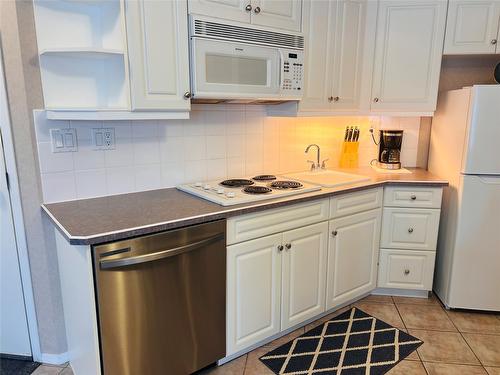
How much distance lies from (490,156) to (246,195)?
5.23 feet

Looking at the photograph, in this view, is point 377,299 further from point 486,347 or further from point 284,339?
point 284,339

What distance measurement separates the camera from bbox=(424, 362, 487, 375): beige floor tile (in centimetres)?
201

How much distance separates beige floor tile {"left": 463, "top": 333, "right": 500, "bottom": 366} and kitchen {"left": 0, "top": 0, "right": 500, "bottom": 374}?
15 mm

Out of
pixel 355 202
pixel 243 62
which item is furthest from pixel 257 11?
pixel 355 202

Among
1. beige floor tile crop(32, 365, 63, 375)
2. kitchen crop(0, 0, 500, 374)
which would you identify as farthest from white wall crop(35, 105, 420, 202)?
beige floor tile crop(32, 365, 63, 375)

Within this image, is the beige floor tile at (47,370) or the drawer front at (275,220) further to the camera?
the beige floor tile at (47,370)

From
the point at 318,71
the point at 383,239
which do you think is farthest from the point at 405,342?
the point at 318,71

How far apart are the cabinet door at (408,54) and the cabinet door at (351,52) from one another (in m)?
0.08

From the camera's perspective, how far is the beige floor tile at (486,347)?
2.11m

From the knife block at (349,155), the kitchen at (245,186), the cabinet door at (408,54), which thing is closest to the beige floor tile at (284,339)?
the kitchen at (245,186)

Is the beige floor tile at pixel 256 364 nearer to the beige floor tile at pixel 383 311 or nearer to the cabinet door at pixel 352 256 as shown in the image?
the cabinet door at pixel 352 256

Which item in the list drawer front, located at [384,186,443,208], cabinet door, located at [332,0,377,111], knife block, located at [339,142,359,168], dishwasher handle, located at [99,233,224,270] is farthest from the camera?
knife block, located at [339,142,359,168]

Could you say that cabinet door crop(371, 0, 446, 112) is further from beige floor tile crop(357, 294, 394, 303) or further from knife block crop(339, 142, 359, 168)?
beige floor tile crop(357, 294, 394, 303)

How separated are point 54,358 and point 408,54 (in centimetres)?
294
